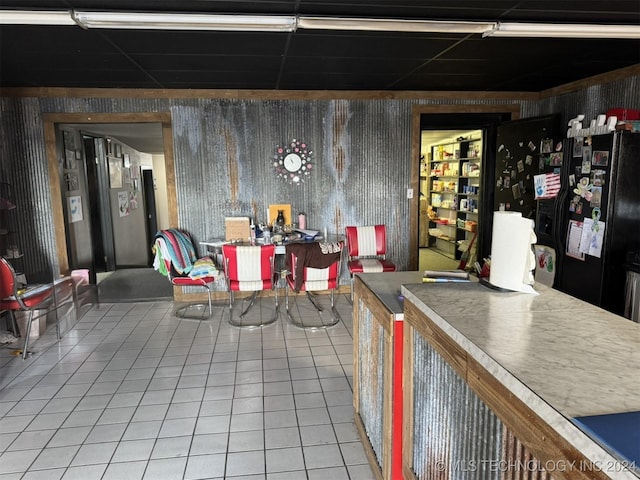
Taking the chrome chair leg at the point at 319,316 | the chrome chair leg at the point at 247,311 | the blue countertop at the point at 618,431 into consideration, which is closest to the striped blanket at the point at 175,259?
the chrome chair leg at the point at 247,311

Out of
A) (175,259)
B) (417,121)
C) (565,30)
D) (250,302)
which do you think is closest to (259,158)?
(175,259)

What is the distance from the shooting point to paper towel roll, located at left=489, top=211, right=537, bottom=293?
1.71 meters

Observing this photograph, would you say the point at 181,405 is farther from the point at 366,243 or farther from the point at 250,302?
the point at 366,243

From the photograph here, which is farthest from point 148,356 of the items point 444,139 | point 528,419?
point 444,139

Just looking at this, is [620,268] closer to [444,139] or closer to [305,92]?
[305,92]

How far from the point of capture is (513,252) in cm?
174

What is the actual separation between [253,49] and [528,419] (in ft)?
11.1

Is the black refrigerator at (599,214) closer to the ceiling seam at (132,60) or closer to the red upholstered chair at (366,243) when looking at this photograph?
the red upholstered chair at (366,243)

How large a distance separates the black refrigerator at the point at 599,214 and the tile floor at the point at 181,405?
88.4 inches

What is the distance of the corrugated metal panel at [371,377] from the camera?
6.93 ft

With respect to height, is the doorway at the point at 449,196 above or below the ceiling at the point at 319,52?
below

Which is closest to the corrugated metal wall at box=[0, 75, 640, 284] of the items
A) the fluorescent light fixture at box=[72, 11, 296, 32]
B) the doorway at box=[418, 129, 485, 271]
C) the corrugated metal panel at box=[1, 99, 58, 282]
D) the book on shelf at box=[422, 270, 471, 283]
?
the corrugated metal panel at box=[1, 99, 58, 282]

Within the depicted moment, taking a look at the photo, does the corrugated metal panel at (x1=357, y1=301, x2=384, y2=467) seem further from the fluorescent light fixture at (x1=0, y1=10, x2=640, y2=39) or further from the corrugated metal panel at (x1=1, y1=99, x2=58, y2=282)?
the corrugated metal panel at (x1=1, y1=99, x2=58, y2=282)

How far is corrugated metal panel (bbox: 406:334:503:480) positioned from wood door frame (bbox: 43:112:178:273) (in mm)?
4326
